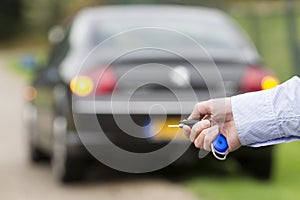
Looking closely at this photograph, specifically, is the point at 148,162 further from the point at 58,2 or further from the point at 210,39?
the point at 58,2

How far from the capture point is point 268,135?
304cm

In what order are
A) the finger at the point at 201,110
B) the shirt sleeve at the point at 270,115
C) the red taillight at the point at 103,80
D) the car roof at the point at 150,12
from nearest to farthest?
the shirt sleeve at the point at 270,115
the finger at the point at 201,110
the red taillight at the point at 103,80
the car roof at the point at 150,12

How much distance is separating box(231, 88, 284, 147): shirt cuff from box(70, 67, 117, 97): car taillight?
5.78m

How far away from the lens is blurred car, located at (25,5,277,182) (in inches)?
344

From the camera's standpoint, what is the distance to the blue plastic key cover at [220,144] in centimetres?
317

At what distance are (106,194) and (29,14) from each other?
143ft

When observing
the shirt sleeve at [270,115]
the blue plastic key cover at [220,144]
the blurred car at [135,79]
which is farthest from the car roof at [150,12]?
the shirt sleeve at [270,115]

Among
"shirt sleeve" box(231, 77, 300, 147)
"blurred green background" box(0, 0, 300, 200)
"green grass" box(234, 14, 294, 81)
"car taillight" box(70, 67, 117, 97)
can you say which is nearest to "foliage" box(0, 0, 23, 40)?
"blurred green background" box(0, 0, 300, 200)

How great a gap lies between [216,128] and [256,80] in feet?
19.7

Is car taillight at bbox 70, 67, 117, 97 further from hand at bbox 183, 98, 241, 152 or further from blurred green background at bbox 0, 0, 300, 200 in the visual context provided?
hand at bbox 183, 98, 241, 152

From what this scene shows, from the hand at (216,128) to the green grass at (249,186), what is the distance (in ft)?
16.8

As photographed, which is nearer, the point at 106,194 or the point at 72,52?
the point at 106,194

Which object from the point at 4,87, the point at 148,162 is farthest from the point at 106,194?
the point at 4,87

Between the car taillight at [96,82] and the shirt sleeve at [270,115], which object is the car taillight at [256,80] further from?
the shirt sleeve at [270,115]
